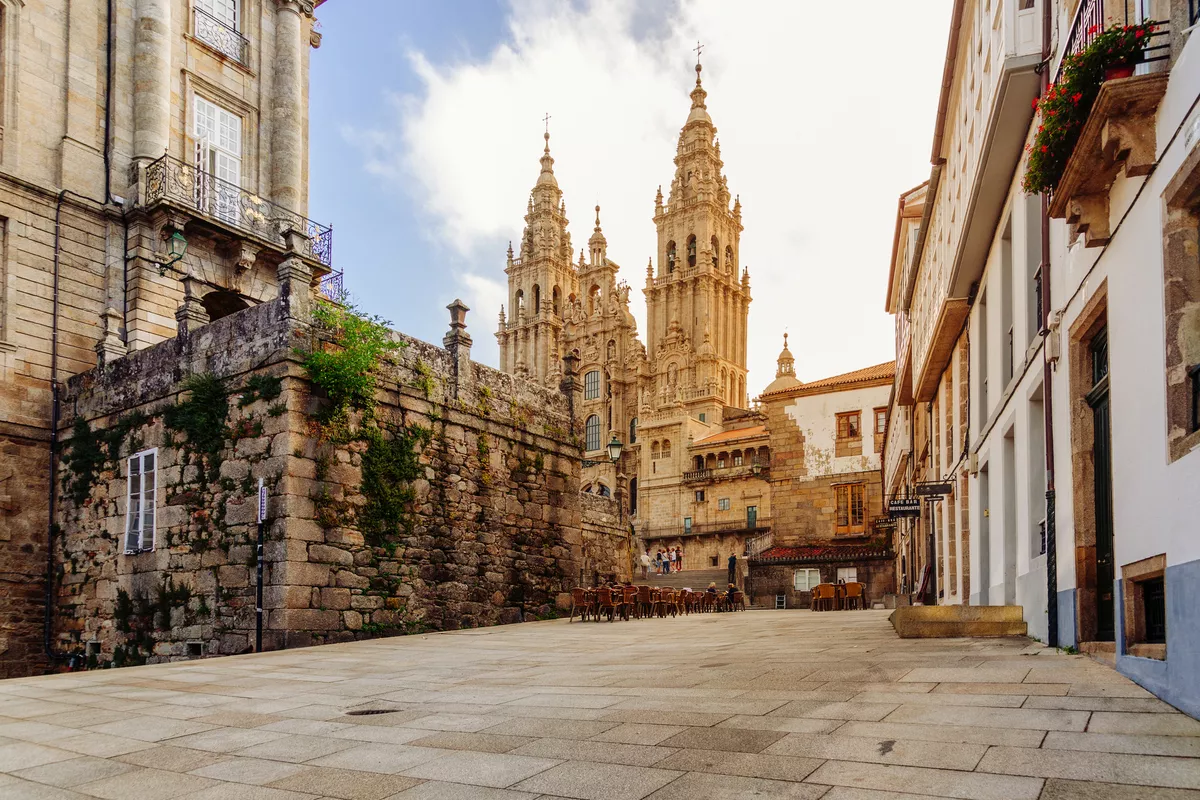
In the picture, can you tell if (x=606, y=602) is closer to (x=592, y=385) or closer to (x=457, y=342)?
(x=457, y=342)

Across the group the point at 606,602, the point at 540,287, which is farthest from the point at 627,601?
the point at 540,287

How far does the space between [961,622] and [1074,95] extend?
5.48 m

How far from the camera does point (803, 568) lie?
34.8 m

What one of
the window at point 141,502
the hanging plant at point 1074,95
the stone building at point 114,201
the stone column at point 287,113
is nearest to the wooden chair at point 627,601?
the window at point 141,502

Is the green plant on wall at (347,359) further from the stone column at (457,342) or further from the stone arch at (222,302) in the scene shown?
the stone arch at (222,302)

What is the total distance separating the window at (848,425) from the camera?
1588 inches

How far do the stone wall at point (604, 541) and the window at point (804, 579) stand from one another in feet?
45.4

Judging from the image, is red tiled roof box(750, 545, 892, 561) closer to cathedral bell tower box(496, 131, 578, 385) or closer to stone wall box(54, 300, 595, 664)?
stone wall box(54, 300, 595, 664)

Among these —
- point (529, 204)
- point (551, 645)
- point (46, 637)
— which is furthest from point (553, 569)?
point (529, 204)

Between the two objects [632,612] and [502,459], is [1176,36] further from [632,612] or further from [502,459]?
[632,612]

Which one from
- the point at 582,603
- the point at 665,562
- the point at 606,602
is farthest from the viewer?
the point at 665,562

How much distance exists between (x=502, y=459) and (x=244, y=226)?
7.45 m

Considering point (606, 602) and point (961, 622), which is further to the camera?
point (606, 602)

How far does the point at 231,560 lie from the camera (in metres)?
12.9
